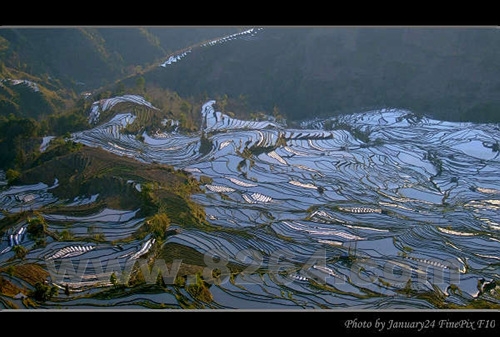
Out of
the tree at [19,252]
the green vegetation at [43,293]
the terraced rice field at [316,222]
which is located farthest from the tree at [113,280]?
the tree at [19,252]

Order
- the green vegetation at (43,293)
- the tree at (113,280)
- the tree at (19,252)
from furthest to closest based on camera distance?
the tree at (19,252) < the tree at (113,280) < the green vegetation at (43,293)

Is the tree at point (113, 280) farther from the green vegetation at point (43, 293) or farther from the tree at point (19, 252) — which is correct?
the tree at point (19, 252)

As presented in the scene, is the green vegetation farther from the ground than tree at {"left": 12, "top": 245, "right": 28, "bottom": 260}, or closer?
closer

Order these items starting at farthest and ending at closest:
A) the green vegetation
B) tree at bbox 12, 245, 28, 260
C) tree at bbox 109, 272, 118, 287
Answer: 1. tree at bbox 12, 245, 28, 260
2. tree at bbox 109, 272, 118, 287
3. the green vegetation

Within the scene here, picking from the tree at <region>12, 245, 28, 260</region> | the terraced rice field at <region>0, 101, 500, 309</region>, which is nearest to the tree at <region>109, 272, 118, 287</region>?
the terraced rice field at <region>0, 101, 500, 309</region>

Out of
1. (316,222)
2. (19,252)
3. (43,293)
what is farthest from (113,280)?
(316,222)

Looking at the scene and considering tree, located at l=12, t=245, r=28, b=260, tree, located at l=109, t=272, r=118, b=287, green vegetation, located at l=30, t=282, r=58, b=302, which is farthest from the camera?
tree, located at l=12, t=245, r=28, b=260

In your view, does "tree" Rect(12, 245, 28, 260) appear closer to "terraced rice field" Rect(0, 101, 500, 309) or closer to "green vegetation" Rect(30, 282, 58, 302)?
"terraced rice field" Rect(0, 101, 500, 309)

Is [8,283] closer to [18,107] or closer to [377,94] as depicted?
[18,107]

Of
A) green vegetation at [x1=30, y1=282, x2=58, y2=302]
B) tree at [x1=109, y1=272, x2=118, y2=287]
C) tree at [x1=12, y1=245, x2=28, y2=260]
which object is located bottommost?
green vegetation at [x1=30, y1=282, x2=58, y2=302]

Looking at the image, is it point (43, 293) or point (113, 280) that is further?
point (113, 280)

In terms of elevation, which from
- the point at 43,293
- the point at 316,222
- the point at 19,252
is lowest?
the point at 43,293

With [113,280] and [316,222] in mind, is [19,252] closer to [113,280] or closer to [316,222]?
[113,280]

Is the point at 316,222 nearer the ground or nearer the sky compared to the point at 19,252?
nearer the sky
